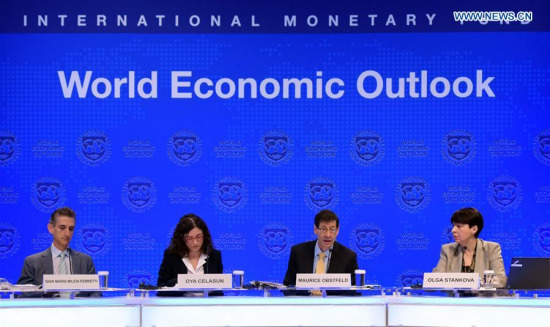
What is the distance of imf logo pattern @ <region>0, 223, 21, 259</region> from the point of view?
6688mm

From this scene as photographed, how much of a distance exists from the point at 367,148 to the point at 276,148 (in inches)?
26.9

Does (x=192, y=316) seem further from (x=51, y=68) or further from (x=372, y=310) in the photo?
(x=51, y=68)

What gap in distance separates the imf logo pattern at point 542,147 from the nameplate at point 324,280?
273cm

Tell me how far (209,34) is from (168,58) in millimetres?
360

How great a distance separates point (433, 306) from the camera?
13.9ft

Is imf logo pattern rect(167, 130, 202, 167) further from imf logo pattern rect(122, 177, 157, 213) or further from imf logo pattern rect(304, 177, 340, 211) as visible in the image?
imf logo pattern rect(304, 177, 340, 211)

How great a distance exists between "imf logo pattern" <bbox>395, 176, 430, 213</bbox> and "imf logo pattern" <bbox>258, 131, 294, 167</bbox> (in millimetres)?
862

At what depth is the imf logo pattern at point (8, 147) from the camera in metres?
6.70


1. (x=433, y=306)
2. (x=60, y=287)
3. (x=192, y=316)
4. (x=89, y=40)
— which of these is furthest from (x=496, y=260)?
(x=89, y=40)

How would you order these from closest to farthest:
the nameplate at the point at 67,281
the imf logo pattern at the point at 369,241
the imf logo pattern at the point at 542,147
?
the nameplate at the point at 67,281, the imf logo pattern at the point at 542,147, the imf logo pattern at the point at 369,241

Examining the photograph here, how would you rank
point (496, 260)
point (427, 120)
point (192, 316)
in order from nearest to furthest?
point (192, 316) → point (496, 260) → point (427, 120)

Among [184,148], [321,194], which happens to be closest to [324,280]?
[321,194]

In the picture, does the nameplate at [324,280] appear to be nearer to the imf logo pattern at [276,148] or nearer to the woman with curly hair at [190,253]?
the woman with curly hair at [190,253]

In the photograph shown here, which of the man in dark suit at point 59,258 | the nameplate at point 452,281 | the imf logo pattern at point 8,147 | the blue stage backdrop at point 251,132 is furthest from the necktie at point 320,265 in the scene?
the imf logo pattern at point 8,147
